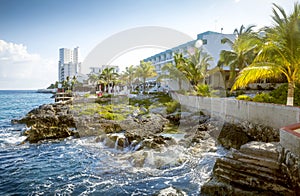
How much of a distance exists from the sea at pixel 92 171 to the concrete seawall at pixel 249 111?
311cm

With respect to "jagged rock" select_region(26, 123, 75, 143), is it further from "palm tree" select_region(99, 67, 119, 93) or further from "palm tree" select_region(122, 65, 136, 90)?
"palm tree" select_region(122, 65, 136, 90)

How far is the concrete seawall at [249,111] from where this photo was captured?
10.5 metres

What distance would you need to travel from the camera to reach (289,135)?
759cm

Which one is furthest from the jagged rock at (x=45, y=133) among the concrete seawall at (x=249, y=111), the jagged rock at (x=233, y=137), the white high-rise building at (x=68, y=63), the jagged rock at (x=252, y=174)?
the white high-rise building at (x=68, y=63)

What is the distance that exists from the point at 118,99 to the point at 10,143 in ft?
84.5

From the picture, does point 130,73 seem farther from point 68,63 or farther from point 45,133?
point 68,63

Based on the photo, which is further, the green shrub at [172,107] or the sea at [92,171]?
the green shrub at [172,107]

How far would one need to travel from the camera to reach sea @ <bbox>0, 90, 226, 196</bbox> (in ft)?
29.0

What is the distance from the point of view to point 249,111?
13852 mm

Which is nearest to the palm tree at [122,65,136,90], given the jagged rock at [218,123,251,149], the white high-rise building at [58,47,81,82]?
the jagged rock at [218,123,251,149]

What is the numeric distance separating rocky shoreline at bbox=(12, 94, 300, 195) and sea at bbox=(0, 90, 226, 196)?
0.71 meters

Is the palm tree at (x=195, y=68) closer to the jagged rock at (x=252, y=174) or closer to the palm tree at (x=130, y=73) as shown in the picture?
the jagged rock at (x=252, y=174)

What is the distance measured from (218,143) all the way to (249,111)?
293 cm

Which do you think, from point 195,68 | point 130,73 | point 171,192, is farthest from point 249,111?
point 130,73
